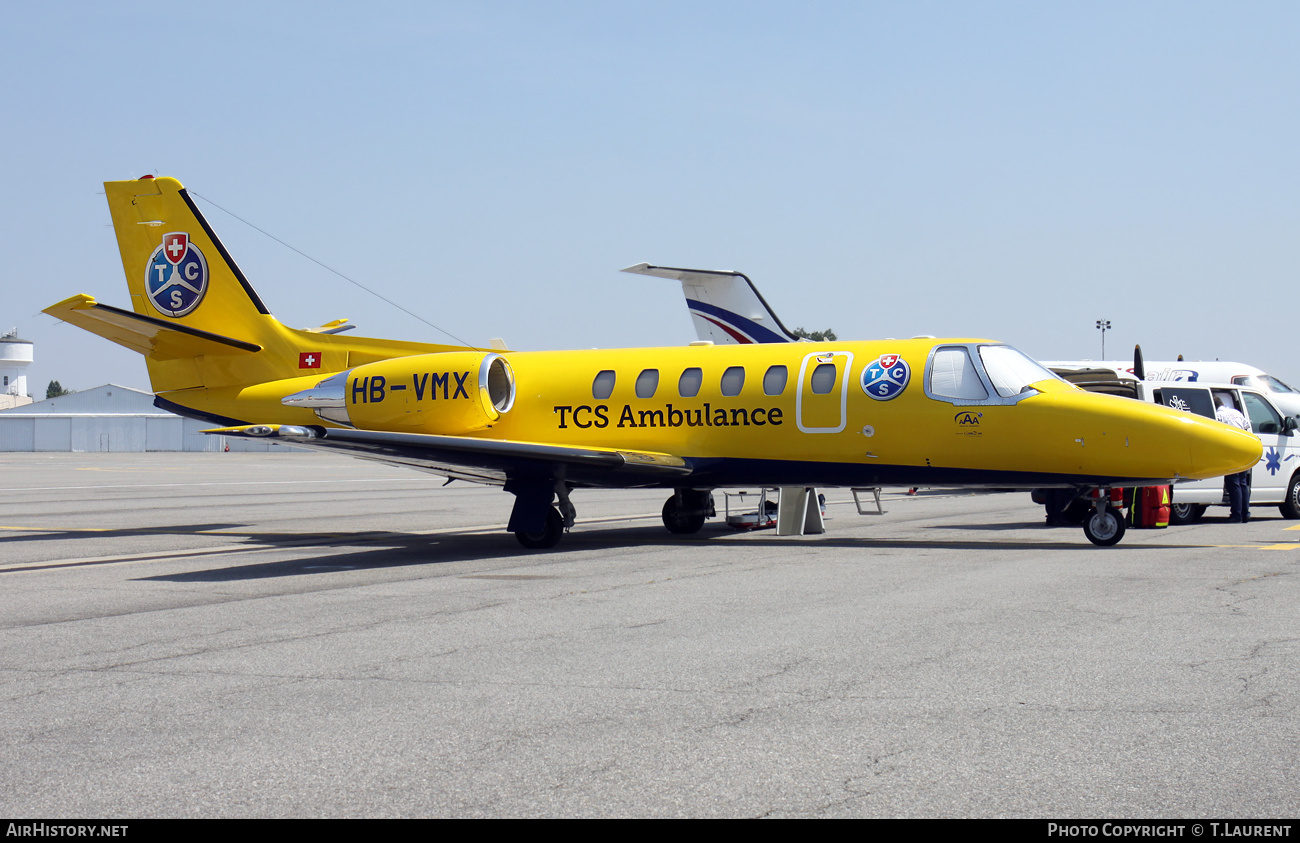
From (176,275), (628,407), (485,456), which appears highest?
(176,275)

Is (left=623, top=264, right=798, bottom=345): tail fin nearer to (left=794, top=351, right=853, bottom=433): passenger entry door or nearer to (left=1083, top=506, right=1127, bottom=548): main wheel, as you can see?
(left=794, top=351, right=853, bottom=433): passenger entry door

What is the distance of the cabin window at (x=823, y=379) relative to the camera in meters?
15.2

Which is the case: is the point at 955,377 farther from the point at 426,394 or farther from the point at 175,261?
the point at 175,261

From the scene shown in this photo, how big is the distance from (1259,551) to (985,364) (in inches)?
152

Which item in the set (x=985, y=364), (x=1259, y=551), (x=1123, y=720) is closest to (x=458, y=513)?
(x=985, y=364)

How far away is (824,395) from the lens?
49.8ft

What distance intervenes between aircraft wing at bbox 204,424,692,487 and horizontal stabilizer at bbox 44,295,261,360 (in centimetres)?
340

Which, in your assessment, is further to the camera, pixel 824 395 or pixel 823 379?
pixel 823 379

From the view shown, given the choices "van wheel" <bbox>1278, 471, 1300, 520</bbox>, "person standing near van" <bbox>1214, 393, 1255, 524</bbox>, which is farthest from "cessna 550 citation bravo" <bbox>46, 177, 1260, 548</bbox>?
"van wheel" <bbox>1278, 471, 1300, 520</bbox>

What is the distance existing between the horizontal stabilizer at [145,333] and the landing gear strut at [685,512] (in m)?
7.36

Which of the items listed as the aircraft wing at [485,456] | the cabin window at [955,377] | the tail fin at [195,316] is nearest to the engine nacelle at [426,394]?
the aircraft wing at [485,456]

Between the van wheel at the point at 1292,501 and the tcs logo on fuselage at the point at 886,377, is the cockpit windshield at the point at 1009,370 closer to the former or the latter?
the tcs logo on fuselage at the point at 886,377

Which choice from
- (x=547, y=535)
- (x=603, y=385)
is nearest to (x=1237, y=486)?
(x=603, y=385)

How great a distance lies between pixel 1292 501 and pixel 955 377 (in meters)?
9.61
